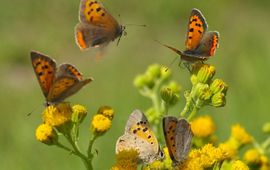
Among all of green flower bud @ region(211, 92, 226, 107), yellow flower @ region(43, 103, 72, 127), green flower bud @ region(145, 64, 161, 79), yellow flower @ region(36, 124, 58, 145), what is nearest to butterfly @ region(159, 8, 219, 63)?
green flower bud @ region(211, 92, 226, 107)

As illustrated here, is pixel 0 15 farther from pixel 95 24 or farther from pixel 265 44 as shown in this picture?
pixel 95 24

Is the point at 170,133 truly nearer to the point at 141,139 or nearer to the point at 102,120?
the point at 141,139

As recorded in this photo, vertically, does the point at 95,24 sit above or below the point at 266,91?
above

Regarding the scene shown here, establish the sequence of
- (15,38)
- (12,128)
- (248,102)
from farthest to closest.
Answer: (15,38) → (12,128) → (248,102)

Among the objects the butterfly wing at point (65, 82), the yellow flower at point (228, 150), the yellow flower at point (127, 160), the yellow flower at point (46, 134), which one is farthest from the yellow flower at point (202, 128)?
the butterfly wing at point (65, 82)

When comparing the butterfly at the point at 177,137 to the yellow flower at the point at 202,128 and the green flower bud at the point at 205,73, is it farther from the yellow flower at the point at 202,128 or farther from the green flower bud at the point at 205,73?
the yellow flower at the point at 202,128

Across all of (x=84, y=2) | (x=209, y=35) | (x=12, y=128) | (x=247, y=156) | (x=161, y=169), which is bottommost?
(x=12, y=128)

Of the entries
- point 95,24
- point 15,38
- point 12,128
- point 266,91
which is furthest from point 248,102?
point 15,38
